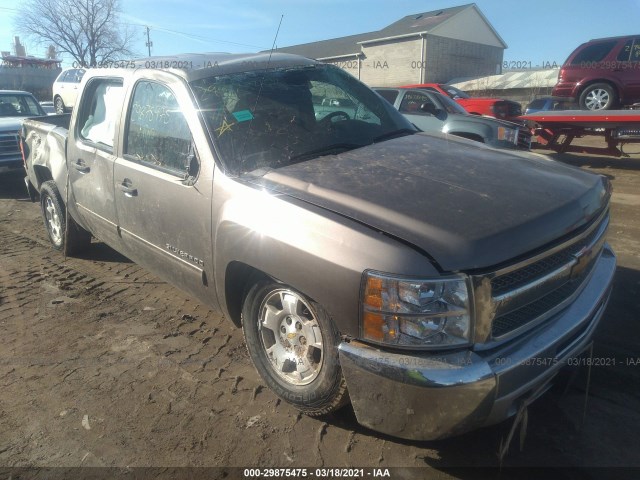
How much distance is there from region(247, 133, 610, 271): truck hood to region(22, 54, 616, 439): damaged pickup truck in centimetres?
1

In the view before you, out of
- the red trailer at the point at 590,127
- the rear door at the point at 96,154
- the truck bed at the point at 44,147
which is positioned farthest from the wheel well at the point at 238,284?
the red trailer at the point at 590,127

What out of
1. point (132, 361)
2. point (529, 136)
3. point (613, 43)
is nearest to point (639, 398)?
point (132, 361)

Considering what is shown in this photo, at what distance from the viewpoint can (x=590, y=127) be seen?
9.38 meters

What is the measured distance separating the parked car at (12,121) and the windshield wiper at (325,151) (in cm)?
831

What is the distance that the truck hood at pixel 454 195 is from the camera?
2.08 metres

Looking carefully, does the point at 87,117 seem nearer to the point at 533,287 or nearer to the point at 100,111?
the point at 100,111

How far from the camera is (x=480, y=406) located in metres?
2.00

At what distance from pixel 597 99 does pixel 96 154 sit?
11391 millimetres

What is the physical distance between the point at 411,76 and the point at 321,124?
33.2m

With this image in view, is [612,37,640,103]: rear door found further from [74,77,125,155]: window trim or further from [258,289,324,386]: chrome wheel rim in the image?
[258,289,324,386]: chrome wheel rim

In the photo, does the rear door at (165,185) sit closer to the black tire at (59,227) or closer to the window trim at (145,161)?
the window trim at (145,161)

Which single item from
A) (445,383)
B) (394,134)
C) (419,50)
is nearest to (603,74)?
(394,134)

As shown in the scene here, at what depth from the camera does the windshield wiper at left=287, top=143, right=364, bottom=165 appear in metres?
3.02

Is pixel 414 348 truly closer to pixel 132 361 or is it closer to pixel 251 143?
pixel 251 143
